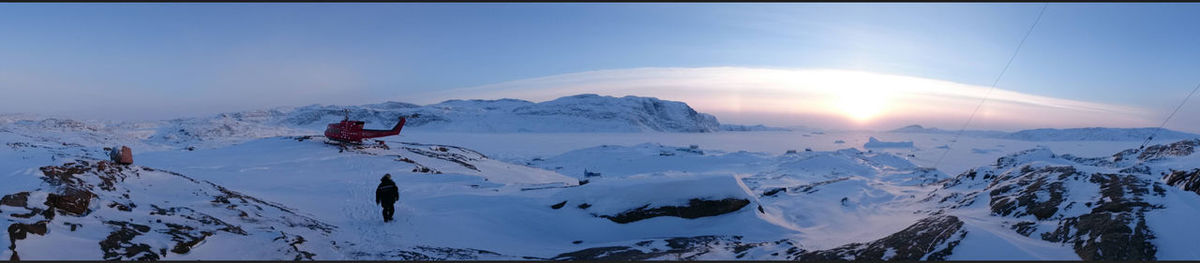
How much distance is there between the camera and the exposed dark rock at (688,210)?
1294 centimetres

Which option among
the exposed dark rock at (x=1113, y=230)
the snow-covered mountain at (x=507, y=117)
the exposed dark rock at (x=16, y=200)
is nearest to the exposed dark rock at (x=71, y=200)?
the exposed dark rock at (x=16, y=200)

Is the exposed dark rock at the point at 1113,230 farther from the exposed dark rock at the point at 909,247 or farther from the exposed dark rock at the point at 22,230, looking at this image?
the exposed dark rock at the point at 22,230

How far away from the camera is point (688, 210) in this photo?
13.0 m

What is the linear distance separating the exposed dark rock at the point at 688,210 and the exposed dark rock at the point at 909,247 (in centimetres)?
398

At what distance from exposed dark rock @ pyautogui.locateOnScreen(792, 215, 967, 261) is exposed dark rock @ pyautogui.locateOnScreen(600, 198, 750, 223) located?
13.1ft

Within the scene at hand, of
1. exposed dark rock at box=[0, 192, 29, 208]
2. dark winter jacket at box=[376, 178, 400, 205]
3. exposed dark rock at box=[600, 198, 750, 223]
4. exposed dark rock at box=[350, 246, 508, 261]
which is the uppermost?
exposed dark rock at box=[0, 192, 29, 208]

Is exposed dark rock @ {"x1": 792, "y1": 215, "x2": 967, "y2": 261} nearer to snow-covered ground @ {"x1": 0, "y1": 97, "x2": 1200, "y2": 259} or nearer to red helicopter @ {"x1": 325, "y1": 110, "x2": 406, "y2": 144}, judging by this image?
snow-covered ground @ {"x1": 0, "y1": 97, "x2": 1200, "y2": 259}

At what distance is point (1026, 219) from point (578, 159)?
36.9 meters

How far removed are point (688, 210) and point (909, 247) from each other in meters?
5.41

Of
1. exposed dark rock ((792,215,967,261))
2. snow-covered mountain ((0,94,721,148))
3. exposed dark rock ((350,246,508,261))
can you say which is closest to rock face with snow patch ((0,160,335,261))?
exposed dark rock ((350,246,508,261))

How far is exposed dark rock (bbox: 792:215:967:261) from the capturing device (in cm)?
770

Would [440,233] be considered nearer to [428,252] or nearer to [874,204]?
[428,252]

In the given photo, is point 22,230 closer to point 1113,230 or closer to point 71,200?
point 71,200

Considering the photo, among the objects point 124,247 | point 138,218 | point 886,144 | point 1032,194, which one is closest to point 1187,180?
point 1032,194
